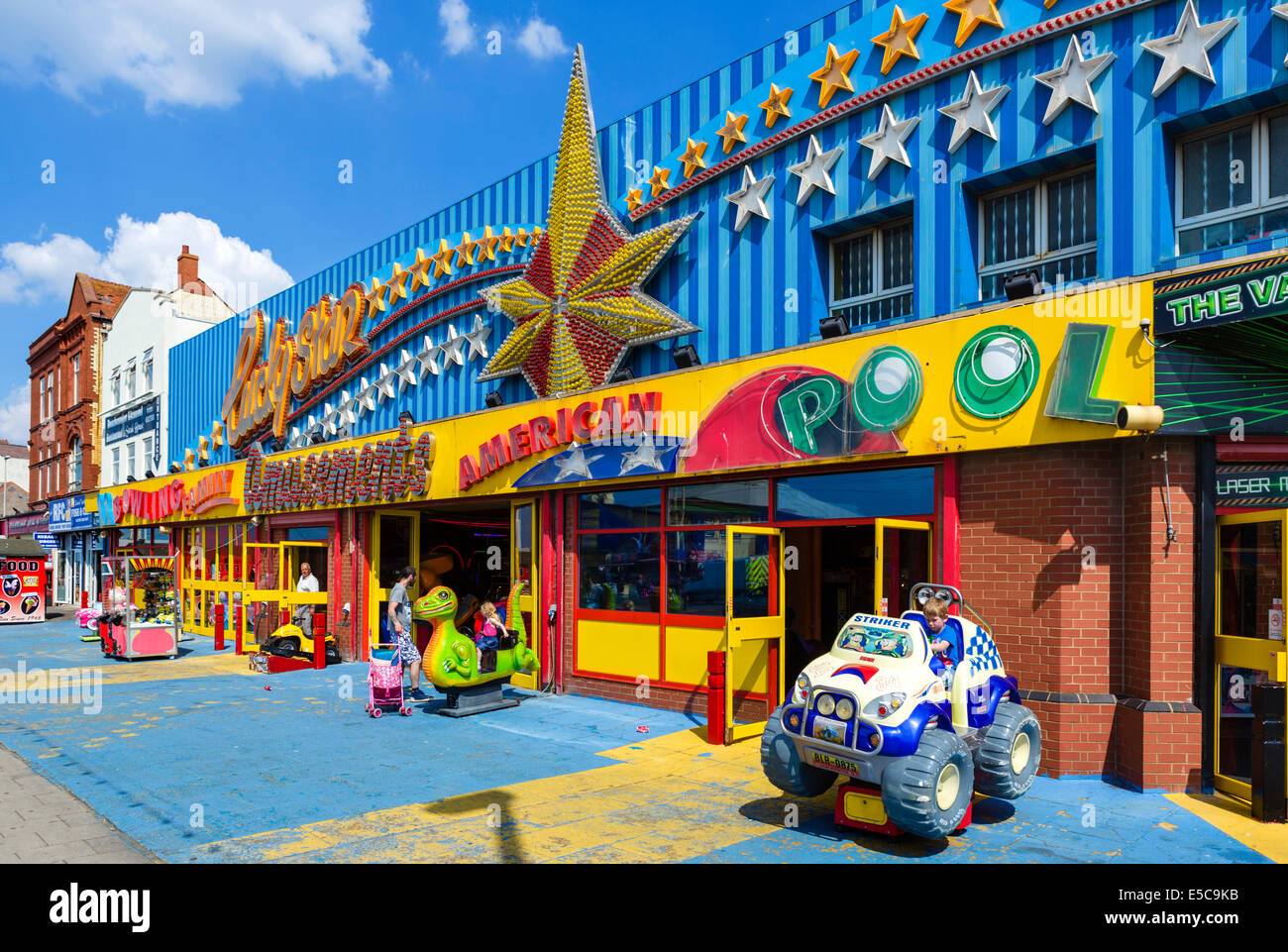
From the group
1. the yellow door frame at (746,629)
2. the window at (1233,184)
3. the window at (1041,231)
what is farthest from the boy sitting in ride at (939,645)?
the window at (1233,184)

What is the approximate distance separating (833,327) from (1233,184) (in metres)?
3.94

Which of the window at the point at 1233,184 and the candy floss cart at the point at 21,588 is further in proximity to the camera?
the candy floss cart at the point at 21,588

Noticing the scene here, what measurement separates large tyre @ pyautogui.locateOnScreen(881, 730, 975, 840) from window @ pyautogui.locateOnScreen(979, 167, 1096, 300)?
17.5 feet

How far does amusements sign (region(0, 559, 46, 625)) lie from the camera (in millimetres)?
29031

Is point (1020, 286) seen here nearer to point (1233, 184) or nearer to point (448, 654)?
point (1233, 184)

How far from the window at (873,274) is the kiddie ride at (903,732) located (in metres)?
4.69

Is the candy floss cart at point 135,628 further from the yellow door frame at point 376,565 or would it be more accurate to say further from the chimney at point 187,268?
the chimney at point 187,268

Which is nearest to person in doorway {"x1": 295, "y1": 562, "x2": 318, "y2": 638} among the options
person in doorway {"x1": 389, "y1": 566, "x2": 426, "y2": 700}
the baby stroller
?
person in doorway {"x1": 389, "y1": 566, "x2": 426, "y2": 700}

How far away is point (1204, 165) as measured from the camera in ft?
28.1

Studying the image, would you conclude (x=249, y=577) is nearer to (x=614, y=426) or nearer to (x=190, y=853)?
(x=614, y=426)

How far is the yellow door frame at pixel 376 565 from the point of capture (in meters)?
18.2

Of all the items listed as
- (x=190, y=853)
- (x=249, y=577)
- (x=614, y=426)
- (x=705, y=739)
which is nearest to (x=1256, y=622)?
(x=705, y=739)

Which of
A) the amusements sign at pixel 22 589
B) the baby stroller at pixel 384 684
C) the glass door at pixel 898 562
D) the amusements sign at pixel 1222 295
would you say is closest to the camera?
the amusements sign at pixel 1222 295

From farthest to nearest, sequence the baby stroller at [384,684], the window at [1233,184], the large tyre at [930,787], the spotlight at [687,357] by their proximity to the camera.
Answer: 1. the spotlight at [687,357]
2. the baby stroller at [384,684]
3. the window at [1233,184]
4. the large tyre at [930,787]
